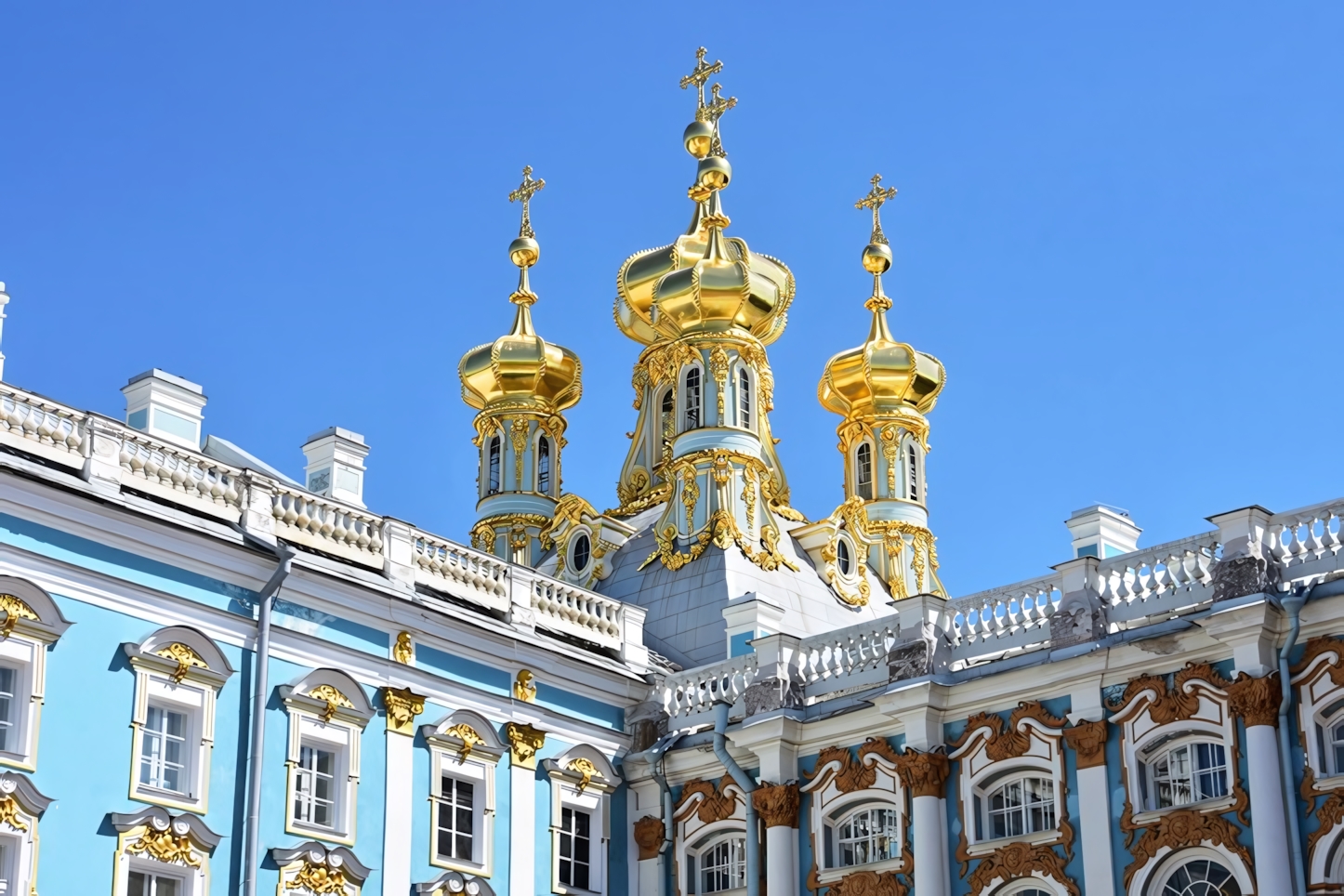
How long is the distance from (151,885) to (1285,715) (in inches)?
390

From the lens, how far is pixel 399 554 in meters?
22.0

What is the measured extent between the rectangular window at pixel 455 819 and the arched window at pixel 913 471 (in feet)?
44.8

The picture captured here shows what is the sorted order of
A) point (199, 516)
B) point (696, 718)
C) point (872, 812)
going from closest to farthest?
point (199, 516)
point (872, 812)
point (696, 718)

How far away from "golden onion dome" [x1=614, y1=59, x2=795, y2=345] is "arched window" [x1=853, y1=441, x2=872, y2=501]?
7.67 feet

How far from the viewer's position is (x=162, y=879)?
18906mm

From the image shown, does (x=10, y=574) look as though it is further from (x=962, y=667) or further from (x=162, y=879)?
(x=962, y=667)

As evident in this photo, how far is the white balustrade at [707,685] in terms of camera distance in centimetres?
2328

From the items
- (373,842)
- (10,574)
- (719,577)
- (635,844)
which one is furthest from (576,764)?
(10,574)

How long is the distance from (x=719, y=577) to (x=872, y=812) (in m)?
6.39

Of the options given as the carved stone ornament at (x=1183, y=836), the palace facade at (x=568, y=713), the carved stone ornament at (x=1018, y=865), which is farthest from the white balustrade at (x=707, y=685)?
the carved stone ornament at (x=1183, y=836)

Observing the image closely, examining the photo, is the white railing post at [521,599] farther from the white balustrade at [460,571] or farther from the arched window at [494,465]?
the arched window at [494,465]

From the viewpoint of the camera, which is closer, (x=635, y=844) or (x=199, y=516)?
(x=199, y=516)

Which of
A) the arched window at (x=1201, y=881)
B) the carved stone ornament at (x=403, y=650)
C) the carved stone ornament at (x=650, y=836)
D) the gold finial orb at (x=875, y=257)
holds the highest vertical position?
the gold finial orb at (x=875, y=257)

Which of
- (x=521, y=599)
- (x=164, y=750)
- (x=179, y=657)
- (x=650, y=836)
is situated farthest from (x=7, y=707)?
(x=650, y=836)
